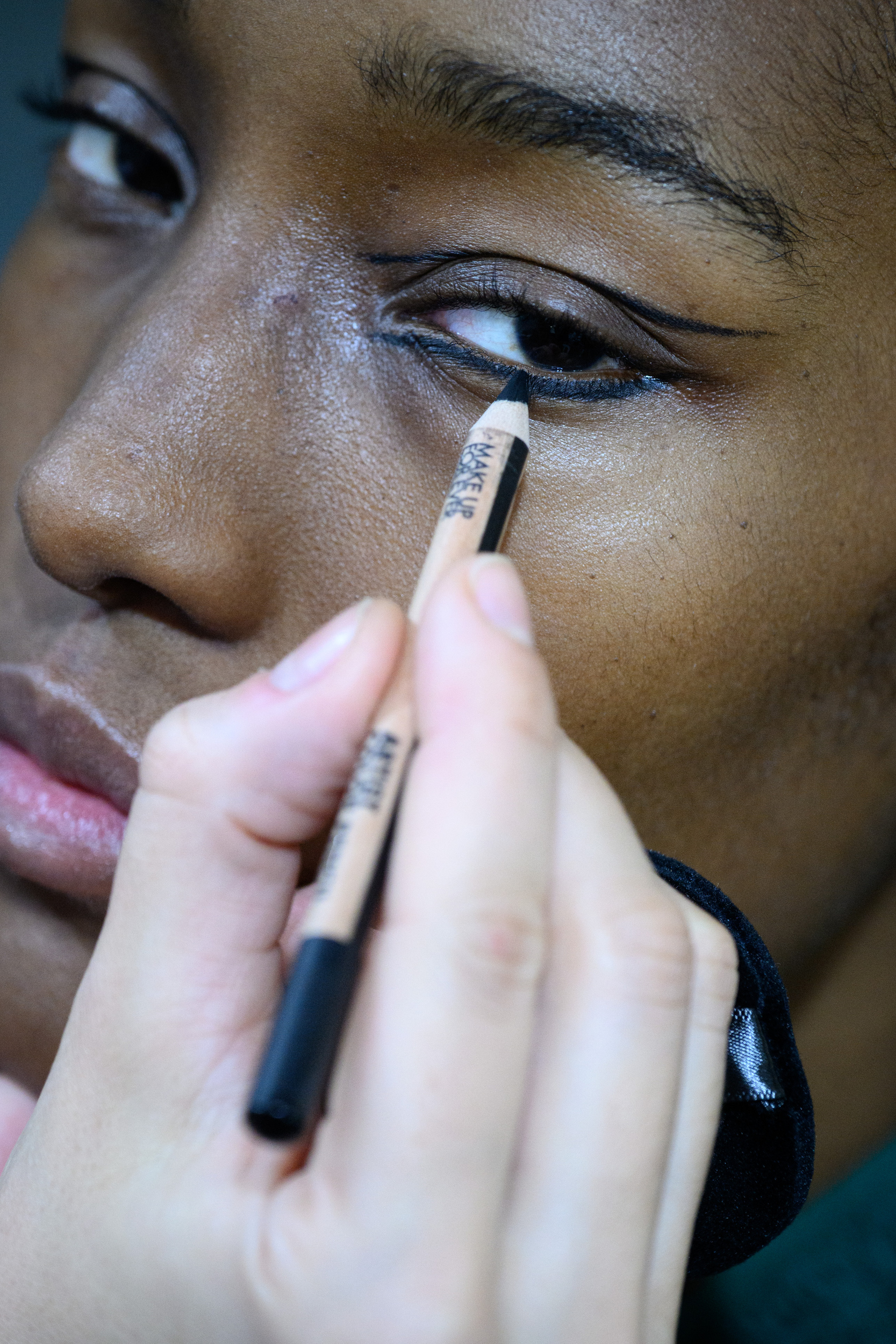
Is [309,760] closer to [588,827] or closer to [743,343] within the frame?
[588,827]

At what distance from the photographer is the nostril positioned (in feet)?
2.25

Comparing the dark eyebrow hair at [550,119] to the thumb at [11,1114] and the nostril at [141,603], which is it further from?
the thumb at [11,1114]

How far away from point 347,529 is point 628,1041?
0.37 metres

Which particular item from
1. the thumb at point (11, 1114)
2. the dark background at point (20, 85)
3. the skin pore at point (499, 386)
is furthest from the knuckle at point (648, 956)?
the dark background at point (20, 85)

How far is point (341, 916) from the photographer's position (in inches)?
15.6

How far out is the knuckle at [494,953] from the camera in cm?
39

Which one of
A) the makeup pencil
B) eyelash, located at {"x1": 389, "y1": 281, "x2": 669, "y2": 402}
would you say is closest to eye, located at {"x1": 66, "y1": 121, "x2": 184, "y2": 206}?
eyelash, located at {"x1": 389, "y1": 281, "x2": 669, "y2": 402}

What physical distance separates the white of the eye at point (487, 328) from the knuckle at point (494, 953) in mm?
428

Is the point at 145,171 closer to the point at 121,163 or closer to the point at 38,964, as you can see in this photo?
the point at 121,163

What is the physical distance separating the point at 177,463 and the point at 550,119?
11.6 inches

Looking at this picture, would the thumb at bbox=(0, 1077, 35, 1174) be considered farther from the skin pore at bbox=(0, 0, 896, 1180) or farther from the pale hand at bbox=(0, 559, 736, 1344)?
the pale hand at bbox=(0, 559, 736, 1344)

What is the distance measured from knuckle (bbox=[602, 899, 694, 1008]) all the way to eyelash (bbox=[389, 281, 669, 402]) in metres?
0.36

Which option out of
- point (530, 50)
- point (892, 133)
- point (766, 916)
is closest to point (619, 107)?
point (530, 50)

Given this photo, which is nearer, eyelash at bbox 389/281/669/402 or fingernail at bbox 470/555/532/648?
fingernail at bbox 470/555/532/648
